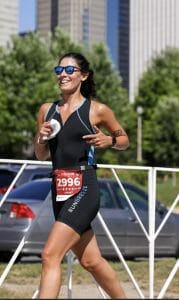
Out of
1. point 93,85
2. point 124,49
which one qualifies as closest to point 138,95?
point 93,85

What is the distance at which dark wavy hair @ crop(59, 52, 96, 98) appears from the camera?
5.59 meters

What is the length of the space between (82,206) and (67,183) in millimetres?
186

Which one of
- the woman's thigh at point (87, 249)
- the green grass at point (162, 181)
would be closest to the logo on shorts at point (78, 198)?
the woman's thigh at point (87, 249)

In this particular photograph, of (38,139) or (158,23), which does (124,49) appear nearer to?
(158,23)

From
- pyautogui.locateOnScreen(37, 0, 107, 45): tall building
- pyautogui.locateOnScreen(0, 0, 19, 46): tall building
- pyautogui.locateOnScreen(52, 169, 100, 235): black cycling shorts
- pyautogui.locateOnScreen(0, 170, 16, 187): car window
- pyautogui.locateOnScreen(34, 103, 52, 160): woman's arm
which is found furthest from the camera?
pyautogui.locateOnScreen(37, 0, 107, 45): tall building

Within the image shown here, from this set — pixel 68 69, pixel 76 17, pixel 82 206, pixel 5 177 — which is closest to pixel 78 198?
pixel 82 206

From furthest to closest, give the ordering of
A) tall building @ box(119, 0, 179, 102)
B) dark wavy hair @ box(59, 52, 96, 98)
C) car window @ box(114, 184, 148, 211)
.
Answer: tall building @ box(119, 0, 179, 102) → car window @ box(114, 184, 148, 211) → dark wavy hair @ box(59, 52, 96, 98)

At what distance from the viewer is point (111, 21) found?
170m

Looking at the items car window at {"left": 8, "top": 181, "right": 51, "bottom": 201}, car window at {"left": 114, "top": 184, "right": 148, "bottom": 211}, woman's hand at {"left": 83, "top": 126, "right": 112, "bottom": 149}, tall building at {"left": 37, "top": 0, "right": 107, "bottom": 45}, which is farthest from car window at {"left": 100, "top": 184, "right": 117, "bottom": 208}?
tall building at {"left": 37, "top": 0, "right": 107, "bottom": 45}

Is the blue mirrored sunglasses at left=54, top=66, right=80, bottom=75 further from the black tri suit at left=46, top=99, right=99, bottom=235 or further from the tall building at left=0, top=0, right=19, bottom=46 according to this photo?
the tall building at left=0, top=0, right=19, bottom=46

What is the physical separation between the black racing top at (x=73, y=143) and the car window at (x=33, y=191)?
6.45 metres

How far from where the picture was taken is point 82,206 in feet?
17.3

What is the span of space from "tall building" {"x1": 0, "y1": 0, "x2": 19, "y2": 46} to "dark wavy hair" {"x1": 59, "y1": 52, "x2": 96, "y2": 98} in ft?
335

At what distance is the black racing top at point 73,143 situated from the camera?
17.5ft
